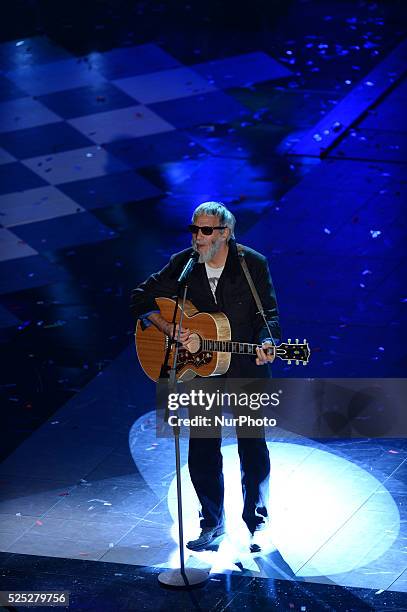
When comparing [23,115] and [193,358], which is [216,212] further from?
[23,115]

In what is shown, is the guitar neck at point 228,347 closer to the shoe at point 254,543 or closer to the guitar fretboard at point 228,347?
the guitar fretboard at point 228,347

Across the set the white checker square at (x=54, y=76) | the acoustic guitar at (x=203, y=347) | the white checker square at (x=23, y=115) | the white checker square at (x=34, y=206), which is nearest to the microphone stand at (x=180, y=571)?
the acoustic guitar at (x=203, y=347)

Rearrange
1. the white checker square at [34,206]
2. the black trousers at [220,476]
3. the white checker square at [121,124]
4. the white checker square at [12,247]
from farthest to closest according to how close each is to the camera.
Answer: the white checker square at [121,124] < the white checker square at [34,206] < the white checker square at [12,247] < the black trousers at [220,476]

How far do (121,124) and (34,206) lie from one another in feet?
5.96

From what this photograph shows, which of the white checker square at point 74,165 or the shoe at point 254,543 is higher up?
the shoe at point 254,543

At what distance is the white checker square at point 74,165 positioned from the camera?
1341 centimetres

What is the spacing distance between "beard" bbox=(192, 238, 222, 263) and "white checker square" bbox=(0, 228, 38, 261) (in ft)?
16.6

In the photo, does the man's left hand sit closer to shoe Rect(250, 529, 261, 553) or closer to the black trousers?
the black trousers

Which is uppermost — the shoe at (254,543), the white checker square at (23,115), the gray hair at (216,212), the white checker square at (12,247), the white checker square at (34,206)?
the gray hair at (216,212)

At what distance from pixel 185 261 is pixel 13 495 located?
2.19 metres

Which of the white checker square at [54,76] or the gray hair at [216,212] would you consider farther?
the white checker square at [54,76]

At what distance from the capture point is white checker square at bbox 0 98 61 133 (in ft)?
47.3

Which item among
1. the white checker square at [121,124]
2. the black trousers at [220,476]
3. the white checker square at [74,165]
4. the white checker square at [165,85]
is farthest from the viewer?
the white checker square at [165,85]

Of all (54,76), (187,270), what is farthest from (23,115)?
(187,270)
